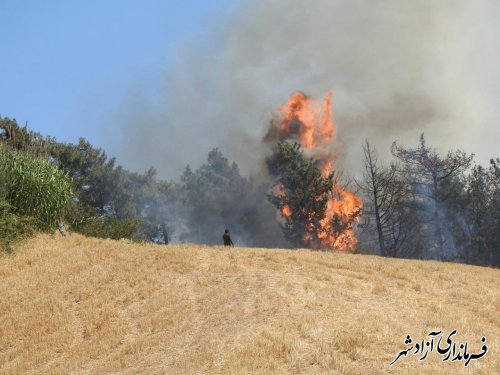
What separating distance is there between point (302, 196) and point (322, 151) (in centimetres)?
875

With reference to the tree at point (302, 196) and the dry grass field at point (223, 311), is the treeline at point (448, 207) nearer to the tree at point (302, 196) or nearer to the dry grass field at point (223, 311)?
the tree at point (302, 196)

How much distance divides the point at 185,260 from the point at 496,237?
38945 mm

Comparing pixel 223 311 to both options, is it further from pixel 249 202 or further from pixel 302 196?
pixel 249 202

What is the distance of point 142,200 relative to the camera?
83.5m

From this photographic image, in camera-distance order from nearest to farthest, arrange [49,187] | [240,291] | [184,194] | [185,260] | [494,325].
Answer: [494,325] → [240,291] → [185,260] → [49,187] → [184,194]

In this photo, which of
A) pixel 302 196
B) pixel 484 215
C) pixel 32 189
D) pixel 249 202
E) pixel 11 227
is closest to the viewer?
pixel 11 227

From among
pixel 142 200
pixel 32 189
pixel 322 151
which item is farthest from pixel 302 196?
pixel 142 200

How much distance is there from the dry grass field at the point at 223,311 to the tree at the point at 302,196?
2468 centimetres

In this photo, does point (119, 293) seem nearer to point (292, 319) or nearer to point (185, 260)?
point (185, 260)

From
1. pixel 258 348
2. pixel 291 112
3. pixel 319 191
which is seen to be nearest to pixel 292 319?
pixel 258 348

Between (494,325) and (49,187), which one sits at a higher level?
(49,187)

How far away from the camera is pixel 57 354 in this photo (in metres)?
14.5

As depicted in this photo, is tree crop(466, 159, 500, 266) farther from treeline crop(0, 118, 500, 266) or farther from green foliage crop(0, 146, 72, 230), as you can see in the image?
green foliage crop(0, 146, 72, 230)

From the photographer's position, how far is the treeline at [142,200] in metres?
31.3
